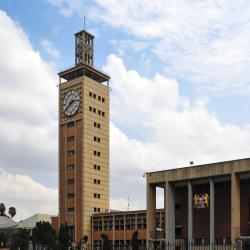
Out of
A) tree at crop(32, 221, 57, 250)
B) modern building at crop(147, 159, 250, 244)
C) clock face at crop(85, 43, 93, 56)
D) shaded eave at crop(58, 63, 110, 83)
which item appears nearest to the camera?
modern building at crop(147, 159, 250, 244)

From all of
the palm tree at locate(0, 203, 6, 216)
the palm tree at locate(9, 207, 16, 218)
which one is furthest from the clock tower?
the palm tree at locate(9, 207, 16, 218)

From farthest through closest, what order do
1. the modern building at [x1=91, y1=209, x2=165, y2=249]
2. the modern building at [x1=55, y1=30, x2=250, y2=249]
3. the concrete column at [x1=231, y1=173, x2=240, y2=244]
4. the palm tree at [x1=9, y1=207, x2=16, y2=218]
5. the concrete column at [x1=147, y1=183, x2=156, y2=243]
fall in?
the palm tree at [x1=9, y1=207, x2=16, y2=218] < the modern building at [x1=55, y1=30, x2=250, y2=249] < the modern building at [x1=91, y1=209, x2=165, y2=249] < the concrete column at [x1=147, y1=183, x2=156, y2=243] < the concrete column at [x1=231, y1=173, x2=240, y2=244]

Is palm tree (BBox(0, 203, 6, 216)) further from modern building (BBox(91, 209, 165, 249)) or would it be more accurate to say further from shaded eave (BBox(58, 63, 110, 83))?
modern building (BBox(91, 209, 165, 249))

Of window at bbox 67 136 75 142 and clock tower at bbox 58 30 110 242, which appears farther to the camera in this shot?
window at bbox 67 136 75 142

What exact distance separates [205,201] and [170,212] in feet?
17.8

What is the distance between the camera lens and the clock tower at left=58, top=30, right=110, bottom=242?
104688mm

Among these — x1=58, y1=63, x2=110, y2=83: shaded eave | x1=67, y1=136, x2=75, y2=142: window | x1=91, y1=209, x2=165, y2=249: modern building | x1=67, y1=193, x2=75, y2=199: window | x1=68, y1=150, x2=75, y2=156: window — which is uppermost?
x1=58, y1=63, x2=110, y2=83: shaded eave

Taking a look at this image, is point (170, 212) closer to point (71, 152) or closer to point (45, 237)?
point (45, 237)

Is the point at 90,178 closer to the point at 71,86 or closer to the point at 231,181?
the point at 71,86

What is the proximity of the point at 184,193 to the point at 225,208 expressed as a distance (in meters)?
6.59

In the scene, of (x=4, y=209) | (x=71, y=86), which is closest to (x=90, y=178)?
(x=71, y=86)

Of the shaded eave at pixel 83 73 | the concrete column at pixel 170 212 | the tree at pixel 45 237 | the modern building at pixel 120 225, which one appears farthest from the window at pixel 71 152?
the concrete column at pixel 170 212

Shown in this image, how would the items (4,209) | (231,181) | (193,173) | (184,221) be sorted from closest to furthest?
(231,181) < (193,173) < (184,221) < (4,209)

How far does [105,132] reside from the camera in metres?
112
